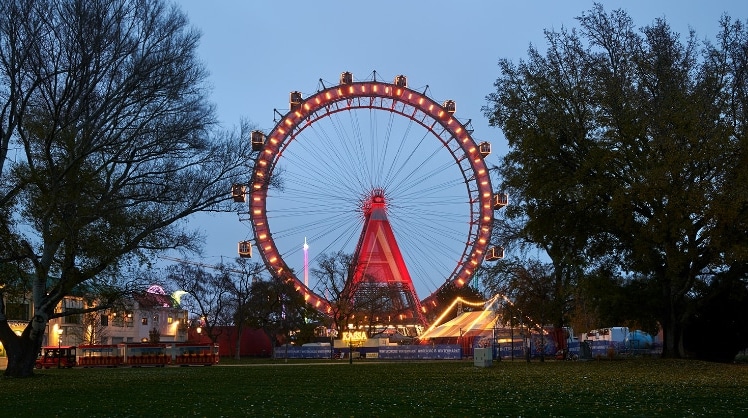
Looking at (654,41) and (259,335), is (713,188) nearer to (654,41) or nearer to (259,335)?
(654,41)

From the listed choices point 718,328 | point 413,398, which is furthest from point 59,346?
point 413,398

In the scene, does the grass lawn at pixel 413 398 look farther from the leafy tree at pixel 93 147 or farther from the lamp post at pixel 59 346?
the lamp post at pixel 59 346

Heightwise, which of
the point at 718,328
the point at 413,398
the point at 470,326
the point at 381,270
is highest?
the point at 381,270

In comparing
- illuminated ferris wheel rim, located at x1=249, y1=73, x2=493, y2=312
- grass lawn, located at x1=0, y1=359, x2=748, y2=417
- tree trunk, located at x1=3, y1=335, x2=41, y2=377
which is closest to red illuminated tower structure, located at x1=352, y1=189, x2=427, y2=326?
illuminated ferris wheel rim, located at x1=249, y1=73, x2=493, y2=312

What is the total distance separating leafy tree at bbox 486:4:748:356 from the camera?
1179 inches

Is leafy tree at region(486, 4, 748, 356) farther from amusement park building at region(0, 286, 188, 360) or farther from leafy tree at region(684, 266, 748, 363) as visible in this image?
amusement park building at region(0, 286, 188, 360)

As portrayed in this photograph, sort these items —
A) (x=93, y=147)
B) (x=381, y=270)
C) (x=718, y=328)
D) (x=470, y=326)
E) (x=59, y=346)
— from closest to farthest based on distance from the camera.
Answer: (x=93, y=147)
(x=718, y=328)
(x=470, y=326)
(x=59, y=346)
(x=381, y=270)

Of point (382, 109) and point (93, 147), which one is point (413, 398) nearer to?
point (93, 147)

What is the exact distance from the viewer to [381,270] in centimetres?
6544

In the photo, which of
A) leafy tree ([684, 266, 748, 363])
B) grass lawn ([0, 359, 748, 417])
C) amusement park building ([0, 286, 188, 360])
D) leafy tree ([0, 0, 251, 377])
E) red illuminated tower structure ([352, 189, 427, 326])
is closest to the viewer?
grass lawn ([0, 359, 748, 417])

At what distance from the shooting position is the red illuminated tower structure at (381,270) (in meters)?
61.2

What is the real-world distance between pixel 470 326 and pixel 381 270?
12612 millimetres

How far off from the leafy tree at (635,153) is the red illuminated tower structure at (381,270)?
24587 millimetres

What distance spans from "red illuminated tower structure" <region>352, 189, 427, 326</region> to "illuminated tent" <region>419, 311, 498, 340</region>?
24.4 ft
